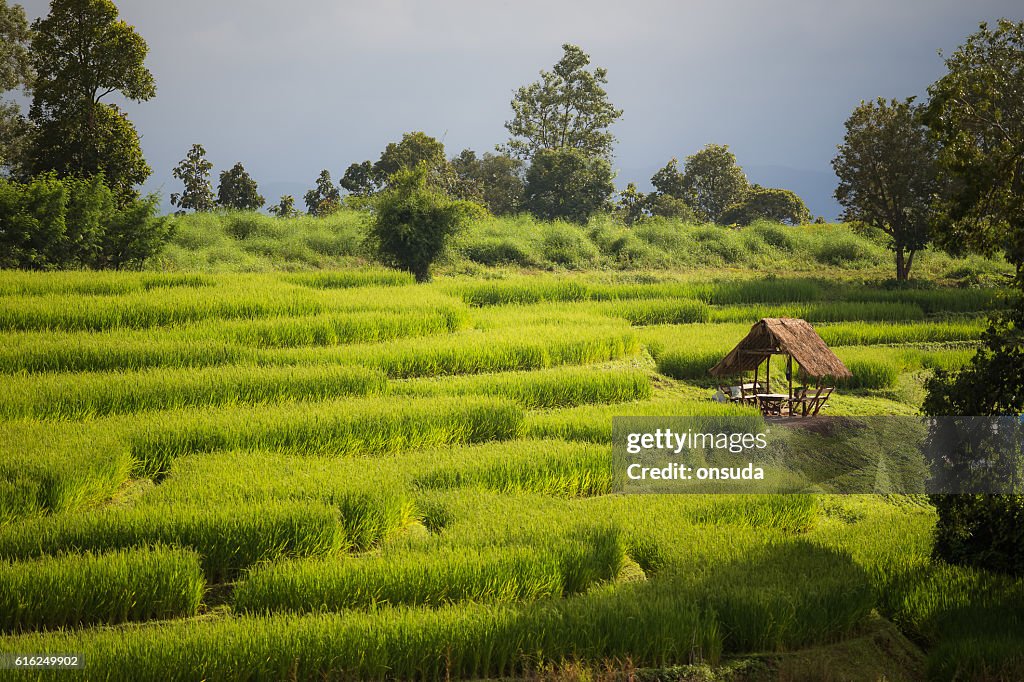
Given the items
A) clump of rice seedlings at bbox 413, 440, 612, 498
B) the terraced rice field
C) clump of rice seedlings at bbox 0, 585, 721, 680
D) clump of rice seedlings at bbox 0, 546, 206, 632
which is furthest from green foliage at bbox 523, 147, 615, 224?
clump of rice seedlings at bbox 0, 585, 721, 680

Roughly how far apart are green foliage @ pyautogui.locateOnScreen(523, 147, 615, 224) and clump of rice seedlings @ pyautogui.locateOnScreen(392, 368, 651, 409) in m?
21.1

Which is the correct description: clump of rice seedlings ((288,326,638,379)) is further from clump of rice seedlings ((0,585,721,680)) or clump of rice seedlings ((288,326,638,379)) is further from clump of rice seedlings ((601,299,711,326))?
clump of rice seedlings ((0,585,721,680))

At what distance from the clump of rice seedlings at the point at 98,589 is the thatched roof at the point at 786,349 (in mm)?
7515

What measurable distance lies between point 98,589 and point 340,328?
27.3 feet

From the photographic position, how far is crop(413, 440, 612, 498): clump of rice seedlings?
312 inches

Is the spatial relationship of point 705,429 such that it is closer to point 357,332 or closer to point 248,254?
point 357,332

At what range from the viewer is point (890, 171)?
22.6 metres

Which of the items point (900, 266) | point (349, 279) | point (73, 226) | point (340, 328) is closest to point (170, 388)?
point (340, 328)

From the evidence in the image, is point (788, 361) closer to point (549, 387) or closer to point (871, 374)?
point (871, 374)

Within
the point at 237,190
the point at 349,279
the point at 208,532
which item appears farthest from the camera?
the point at 237,190

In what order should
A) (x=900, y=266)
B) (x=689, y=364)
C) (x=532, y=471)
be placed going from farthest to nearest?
1. (x=900, y=266)
2. (x=689, y=364)
3. (x=532, y=471)

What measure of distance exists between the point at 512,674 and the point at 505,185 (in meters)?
36.3

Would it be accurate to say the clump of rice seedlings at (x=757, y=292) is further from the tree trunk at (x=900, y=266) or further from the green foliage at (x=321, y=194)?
the green foliage at (x=321, y=194)

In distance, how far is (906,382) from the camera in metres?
13.6
